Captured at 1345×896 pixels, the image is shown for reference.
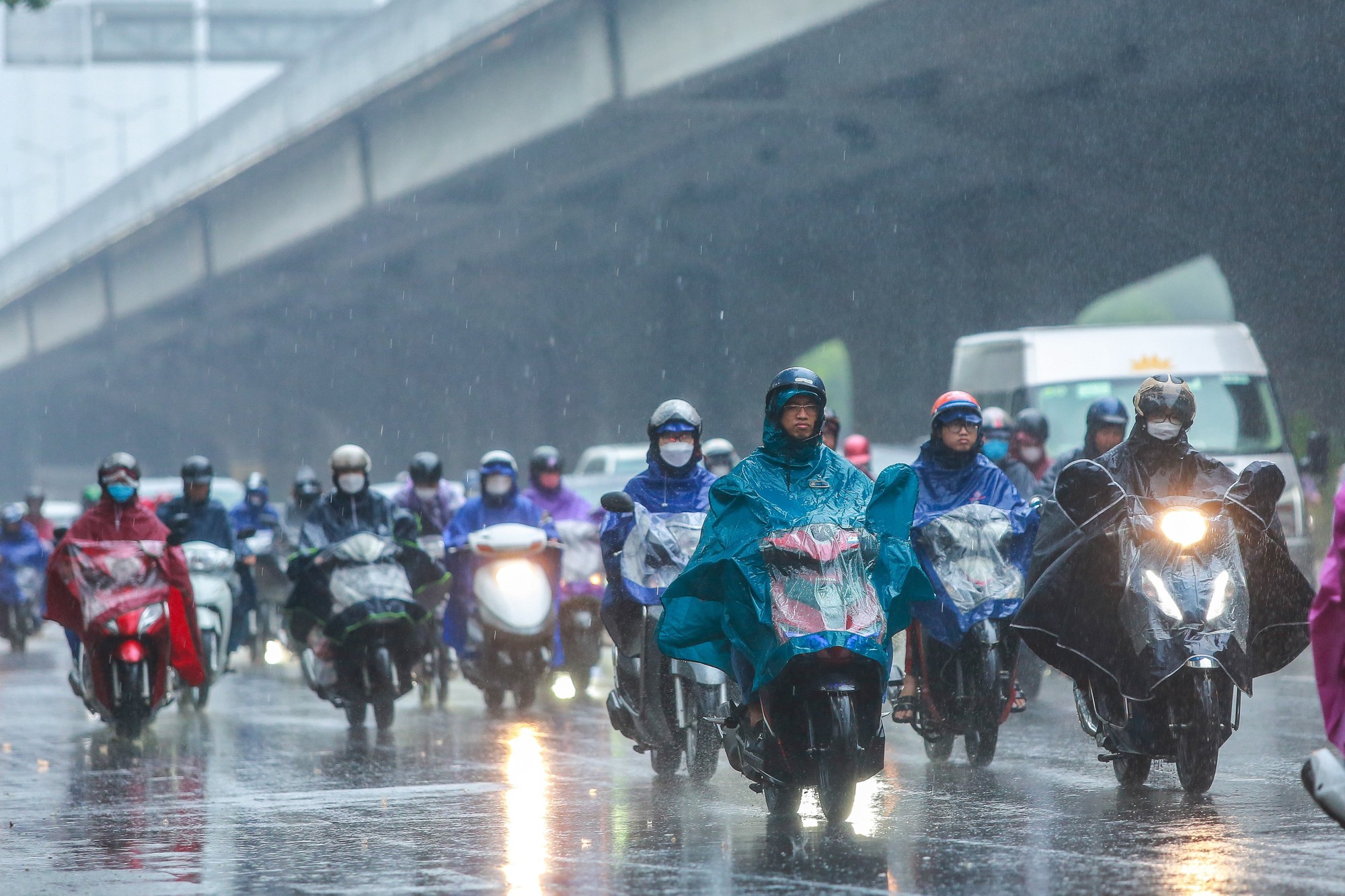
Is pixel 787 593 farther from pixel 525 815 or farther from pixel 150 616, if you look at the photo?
pixel 150 616

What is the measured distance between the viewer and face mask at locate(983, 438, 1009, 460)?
13.8 metres

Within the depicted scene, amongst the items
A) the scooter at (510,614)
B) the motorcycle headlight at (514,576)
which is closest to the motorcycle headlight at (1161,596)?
the scooter at (510,614)

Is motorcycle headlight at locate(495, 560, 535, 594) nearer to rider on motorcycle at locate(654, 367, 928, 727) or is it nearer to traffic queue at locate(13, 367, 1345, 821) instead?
traffic queue at locate(13, 367, 1345, 821)

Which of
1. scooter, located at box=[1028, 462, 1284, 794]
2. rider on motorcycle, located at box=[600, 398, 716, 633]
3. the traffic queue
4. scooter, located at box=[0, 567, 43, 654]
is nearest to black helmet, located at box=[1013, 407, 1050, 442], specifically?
the traffic queue

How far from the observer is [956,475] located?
33.7ft

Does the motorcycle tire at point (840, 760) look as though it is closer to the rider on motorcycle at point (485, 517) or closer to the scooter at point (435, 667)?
the rider on motorcycle at point (485, 517)

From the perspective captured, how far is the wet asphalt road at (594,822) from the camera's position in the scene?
6.88m

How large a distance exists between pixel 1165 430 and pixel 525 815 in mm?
3039

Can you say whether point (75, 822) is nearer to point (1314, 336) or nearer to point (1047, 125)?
point (1047, 125)

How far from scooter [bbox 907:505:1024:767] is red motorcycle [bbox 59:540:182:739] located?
4.67 meters

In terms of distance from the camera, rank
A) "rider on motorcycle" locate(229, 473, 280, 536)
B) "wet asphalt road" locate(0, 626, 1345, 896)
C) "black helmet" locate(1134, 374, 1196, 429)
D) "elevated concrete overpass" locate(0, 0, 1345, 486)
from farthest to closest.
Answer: "elevated concrete overpass" locate(0, 0, 1345, 486)
"rider on motorcycle" locate(229, 473, 280, 536)
"black helmet" locate(1134, 374, 1196, 429)
"wet asphalt road" locate(0, 626, 1345, 896)

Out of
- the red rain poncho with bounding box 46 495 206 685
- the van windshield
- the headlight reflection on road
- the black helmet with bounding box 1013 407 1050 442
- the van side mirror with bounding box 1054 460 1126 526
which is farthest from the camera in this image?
the van windshield

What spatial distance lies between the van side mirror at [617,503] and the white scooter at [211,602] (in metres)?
5.29

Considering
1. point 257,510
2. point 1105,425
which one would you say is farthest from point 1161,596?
point 257,510
